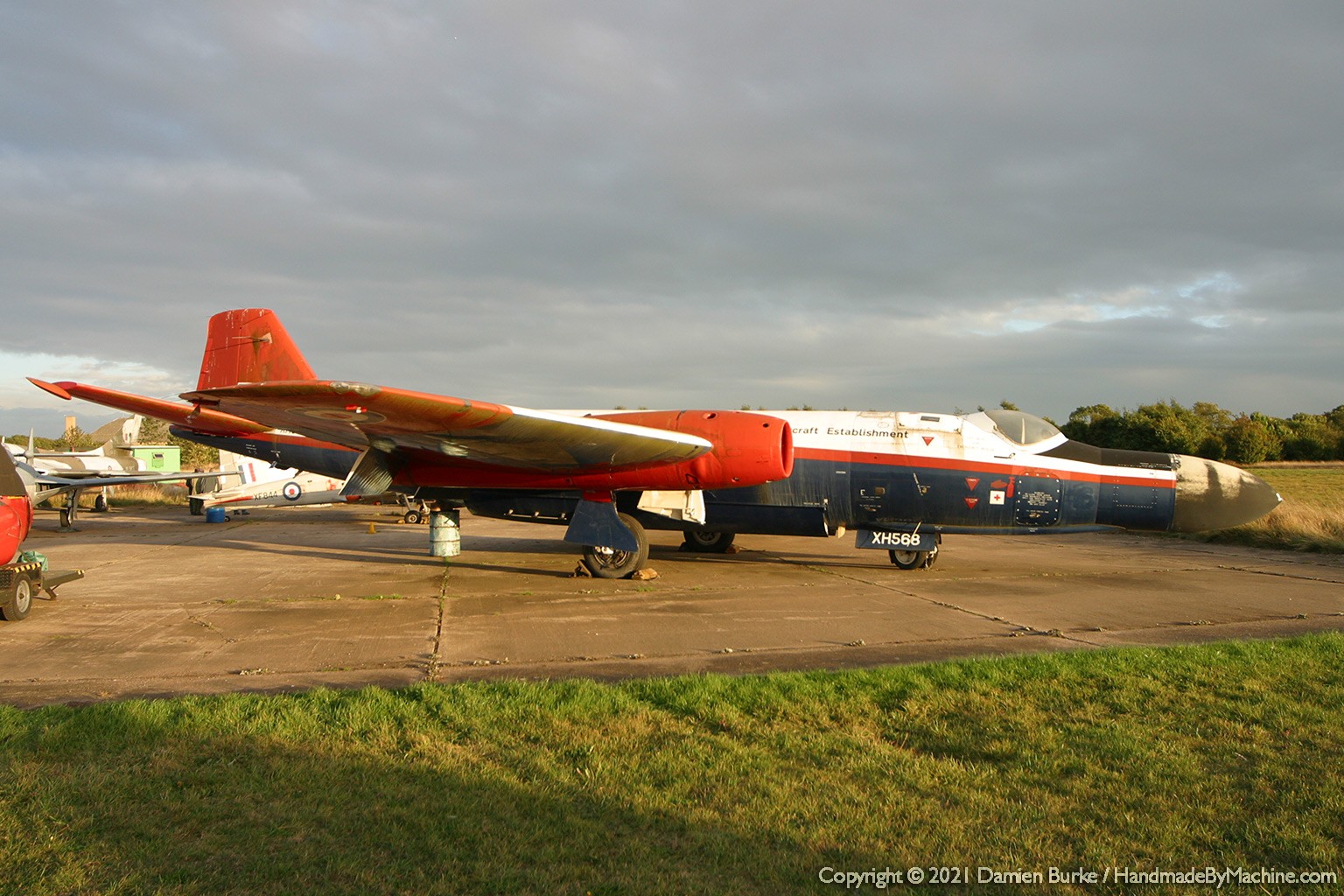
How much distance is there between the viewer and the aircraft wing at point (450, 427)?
27.8ft

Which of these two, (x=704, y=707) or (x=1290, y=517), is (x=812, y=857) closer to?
(x=704, y=707)

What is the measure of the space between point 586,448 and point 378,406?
285 cm

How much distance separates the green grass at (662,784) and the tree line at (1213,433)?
90.1ft

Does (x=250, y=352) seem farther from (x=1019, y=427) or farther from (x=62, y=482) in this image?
(x=62, y=482)

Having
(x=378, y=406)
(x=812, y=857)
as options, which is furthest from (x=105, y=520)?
(x=812, y=857)

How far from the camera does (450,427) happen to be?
9.80 meters

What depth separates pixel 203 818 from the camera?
11.6 feet

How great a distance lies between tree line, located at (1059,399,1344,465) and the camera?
105 feet

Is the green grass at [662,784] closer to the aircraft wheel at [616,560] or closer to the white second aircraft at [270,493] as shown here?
the aircraft wheel at [616,560]

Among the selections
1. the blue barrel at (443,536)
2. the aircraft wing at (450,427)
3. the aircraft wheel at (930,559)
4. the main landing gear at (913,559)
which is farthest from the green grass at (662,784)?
the blue barrel at (443,536)

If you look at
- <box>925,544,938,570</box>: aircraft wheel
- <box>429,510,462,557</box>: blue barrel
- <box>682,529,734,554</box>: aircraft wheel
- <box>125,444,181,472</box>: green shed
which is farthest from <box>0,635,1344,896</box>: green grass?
<box>125,444,181,472</box>: green shed

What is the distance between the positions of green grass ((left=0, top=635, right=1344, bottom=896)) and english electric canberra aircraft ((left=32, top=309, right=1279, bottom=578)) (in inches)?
220

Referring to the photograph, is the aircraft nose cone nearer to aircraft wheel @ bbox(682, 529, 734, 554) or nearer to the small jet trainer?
aircraft wheel @ bbox(682, 529, 734, 554)

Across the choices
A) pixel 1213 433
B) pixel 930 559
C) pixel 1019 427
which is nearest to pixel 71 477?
pixel 930 559
